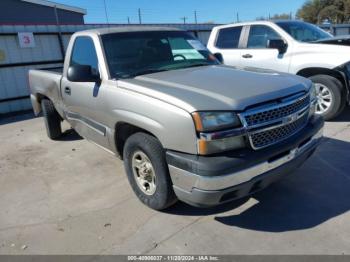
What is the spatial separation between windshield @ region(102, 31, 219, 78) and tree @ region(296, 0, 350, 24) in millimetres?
39413

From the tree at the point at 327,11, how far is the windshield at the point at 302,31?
3561 centimetres

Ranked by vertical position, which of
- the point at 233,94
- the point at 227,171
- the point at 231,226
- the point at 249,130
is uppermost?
the point at 233,94

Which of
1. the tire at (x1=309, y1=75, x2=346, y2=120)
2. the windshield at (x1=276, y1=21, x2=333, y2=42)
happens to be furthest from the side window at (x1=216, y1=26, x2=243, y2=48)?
the tire at (x1=309, y1=75, x2=346, y2=120)

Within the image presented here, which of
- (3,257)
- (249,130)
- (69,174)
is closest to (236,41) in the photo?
(69,174)

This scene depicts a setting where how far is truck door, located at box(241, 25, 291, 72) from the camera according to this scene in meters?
6.72

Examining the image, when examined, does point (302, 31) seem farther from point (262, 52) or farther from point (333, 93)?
point (333, 93)

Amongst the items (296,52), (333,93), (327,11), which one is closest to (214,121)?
(333,93)

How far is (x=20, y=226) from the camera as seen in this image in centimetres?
352

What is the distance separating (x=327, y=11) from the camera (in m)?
39.5

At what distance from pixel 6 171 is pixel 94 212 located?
2.18 meters

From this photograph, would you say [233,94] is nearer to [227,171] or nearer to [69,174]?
[227,171]

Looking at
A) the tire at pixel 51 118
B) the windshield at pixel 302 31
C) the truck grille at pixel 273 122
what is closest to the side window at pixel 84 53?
the tire at pixel 51 118

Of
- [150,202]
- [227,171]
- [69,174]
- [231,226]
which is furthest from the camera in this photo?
[69,174]

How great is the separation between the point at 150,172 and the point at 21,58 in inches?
309
